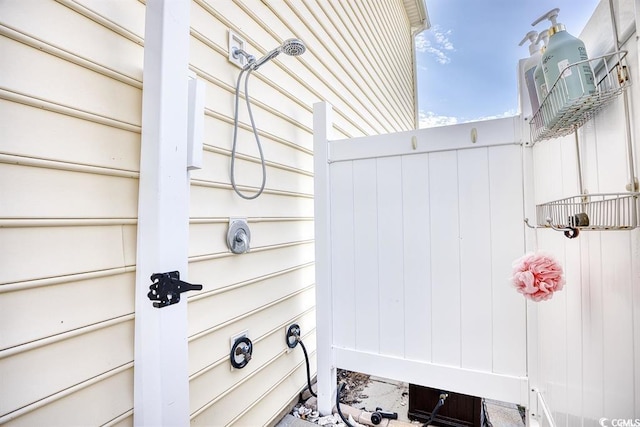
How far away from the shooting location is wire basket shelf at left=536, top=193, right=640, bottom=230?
598mm

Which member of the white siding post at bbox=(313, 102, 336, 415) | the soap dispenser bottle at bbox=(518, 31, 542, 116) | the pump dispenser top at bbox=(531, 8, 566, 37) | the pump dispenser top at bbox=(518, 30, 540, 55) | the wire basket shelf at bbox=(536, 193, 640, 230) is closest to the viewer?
the wire basket shelf at bbox=(536, 193, 640, 230)

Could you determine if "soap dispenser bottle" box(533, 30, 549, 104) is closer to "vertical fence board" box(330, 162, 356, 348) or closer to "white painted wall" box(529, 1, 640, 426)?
"white painted wall" box(529, 1, 640, 426)

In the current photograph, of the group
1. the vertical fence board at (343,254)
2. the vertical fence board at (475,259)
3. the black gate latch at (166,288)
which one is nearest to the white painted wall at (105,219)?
the black gate latch at (166,288)

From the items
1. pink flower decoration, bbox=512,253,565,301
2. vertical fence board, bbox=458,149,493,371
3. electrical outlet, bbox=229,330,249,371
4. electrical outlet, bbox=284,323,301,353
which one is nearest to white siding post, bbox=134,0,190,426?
electrical outlet, bbox=229,330,249,371

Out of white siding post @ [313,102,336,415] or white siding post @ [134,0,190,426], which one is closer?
white siding post @ [134,0,190,426]

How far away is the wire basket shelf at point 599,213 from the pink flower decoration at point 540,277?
12 centimetres

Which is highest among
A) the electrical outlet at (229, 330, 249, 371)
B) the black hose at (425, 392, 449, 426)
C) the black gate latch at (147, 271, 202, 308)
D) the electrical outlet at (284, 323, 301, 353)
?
the black gate latch at (147, 271, 202, 308)

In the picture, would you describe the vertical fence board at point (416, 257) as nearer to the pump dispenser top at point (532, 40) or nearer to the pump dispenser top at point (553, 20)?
the pump dispenser top at point (532, 40)

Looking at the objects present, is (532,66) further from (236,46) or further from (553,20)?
(236,46)

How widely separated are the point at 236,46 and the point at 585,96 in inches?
52.7

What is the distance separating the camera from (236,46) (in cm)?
136

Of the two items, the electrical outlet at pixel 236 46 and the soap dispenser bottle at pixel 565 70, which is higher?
the electrical outlet at pixel 236 46

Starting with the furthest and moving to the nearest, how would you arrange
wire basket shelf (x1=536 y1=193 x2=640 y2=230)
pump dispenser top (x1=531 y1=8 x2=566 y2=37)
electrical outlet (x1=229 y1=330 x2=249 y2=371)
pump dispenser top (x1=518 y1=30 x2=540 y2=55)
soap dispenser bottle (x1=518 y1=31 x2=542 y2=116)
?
electrical outlet (x1=229 y1=330 x2=249 y2=371) < pump dispenser top (x1=518 y1=30 x2=540 y2=55) < soap dispenser bottle (x1=518 y1=31 x2=542 y2=116) < pump dispenser top (x1=531 y1=8 x2=566 y2=37) < wire basket shelf (x1=536 y1=193 x2=640 y2=230)

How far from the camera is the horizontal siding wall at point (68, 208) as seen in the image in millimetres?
687
